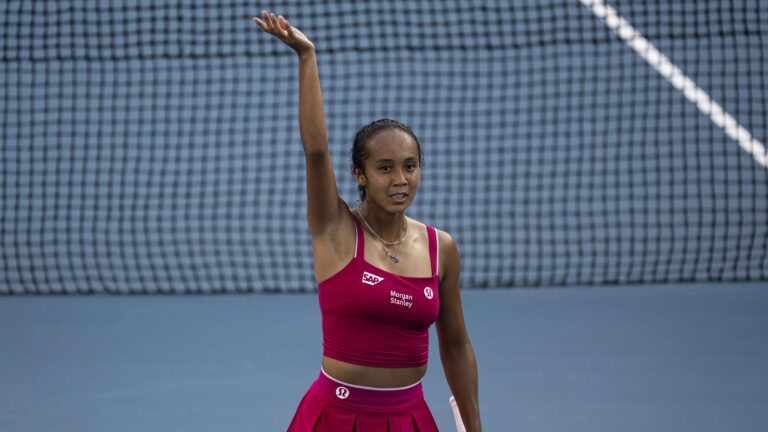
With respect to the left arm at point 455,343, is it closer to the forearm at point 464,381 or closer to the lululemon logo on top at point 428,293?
the forearm at point 464,381

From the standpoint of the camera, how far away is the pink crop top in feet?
10.5

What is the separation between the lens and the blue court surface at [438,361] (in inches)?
238

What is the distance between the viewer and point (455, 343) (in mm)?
3486

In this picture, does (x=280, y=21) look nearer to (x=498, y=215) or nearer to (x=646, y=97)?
(x=498, y=215)

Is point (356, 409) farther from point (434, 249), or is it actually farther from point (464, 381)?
point (434, 249)

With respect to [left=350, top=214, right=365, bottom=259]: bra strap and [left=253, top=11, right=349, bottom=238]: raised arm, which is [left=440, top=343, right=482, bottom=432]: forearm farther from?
[left=253, top=11, right=349, bottom=238]: raised arm

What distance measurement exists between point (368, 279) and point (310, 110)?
50 centimetres

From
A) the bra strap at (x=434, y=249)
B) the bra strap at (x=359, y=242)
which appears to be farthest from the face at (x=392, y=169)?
the bra strap at (x=434, y=249)

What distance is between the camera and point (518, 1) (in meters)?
13.1

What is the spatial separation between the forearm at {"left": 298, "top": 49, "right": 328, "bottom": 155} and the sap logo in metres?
0.37

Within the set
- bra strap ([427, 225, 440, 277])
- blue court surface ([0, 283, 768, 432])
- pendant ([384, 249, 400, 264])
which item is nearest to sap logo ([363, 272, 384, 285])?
pendant ([384, 249, 400, 264])

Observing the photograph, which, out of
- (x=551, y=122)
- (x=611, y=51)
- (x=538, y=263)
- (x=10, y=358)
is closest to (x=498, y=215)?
(x=538, y=263)

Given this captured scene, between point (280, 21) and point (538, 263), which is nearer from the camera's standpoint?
point (280, 21)

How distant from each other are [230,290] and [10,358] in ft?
8.36
